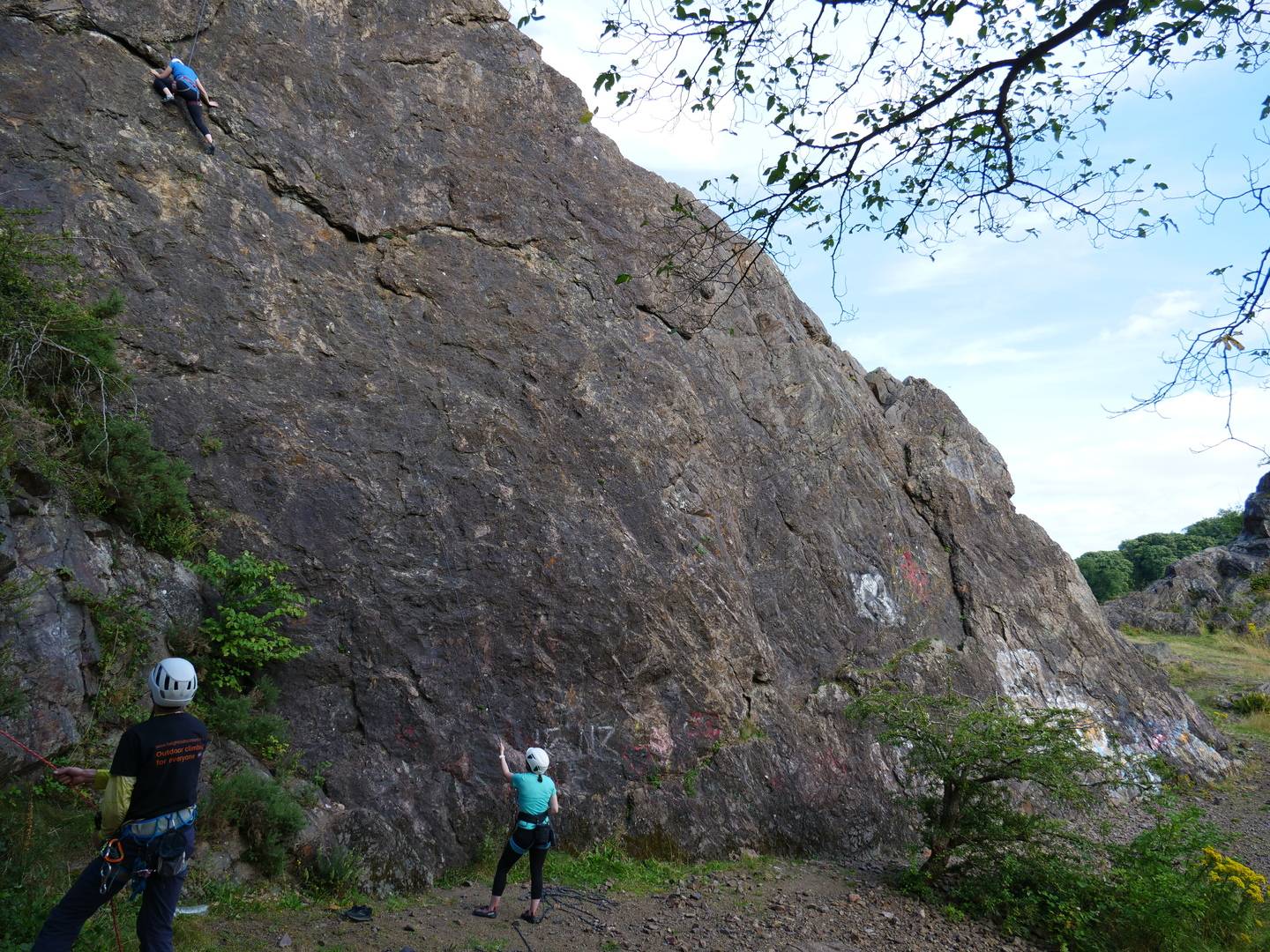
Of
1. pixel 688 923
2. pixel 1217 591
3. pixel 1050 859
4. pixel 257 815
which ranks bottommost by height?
pixel 688 923

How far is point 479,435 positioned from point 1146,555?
5080cm

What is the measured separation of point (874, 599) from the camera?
42.7 feet

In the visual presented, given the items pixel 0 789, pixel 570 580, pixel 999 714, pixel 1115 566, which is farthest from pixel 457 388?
pixel 1115 566

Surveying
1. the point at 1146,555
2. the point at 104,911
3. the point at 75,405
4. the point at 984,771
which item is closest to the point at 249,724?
the point at 104,911

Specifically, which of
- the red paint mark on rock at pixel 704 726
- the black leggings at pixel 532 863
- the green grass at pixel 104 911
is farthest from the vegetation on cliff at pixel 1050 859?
the green grass at pixel 104 911

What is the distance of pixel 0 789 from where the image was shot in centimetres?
561

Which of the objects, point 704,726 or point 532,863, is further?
point 704,726

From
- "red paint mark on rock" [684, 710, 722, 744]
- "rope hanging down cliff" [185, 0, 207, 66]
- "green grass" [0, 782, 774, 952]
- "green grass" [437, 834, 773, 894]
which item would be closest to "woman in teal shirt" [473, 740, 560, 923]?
"green grass" [0, 782, 774, 952]

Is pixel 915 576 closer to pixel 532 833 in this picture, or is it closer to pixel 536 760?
pixel 536 760

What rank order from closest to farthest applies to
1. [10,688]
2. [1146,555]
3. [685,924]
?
1. [10,688]
2. [685,924]
3. [1146,555]

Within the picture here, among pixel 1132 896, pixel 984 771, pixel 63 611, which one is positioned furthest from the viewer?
pixel 984 771

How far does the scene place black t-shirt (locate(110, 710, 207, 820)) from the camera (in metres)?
4.38

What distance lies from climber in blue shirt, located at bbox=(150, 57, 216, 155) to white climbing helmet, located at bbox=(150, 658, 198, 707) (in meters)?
8.18

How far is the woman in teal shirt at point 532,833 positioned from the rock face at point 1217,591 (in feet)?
93.7
